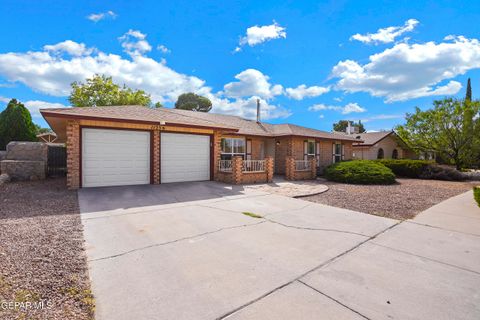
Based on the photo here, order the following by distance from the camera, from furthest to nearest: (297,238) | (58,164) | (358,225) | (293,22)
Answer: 1. (58,164)
2. (293,22)
3. (358,225)
4. (297,238)

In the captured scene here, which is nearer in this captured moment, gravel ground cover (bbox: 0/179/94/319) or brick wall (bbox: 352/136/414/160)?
gravel ground cover (bbox: 0/179/94/319)

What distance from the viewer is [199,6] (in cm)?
1008

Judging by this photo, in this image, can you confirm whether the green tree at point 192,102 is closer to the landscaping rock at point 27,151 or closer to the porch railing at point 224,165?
the landscaping rock at point 27,151

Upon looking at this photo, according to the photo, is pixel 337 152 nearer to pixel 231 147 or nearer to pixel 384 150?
pixel 231 147

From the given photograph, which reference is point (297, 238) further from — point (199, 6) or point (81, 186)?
point (199, 6)

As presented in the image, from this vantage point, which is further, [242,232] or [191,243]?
[242,232]

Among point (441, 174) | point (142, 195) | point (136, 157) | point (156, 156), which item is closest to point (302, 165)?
point (156, 156)

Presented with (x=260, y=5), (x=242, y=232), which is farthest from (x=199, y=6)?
(x=242, y=232)

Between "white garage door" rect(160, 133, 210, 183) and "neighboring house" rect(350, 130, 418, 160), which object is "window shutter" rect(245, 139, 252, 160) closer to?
"white garage door" rect(160, 133, 210, 183)

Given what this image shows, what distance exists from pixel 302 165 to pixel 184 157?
25.6 feet

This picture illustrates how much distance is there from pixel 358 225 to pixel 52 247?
18.9ft

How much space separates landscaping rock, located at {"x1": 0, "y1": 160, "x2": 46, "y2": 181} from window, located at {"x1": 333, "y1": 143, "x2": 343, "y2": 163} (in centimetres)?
1867

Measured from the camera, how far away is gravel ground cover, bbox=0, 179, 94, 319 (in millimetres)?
2168

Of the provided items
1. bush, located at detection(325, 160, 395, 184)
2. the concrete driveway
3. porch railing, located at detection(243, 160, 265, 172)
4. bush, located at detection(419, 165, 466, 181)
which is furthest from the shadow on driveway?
bush, located at detection(419, 165, 466, 181)
